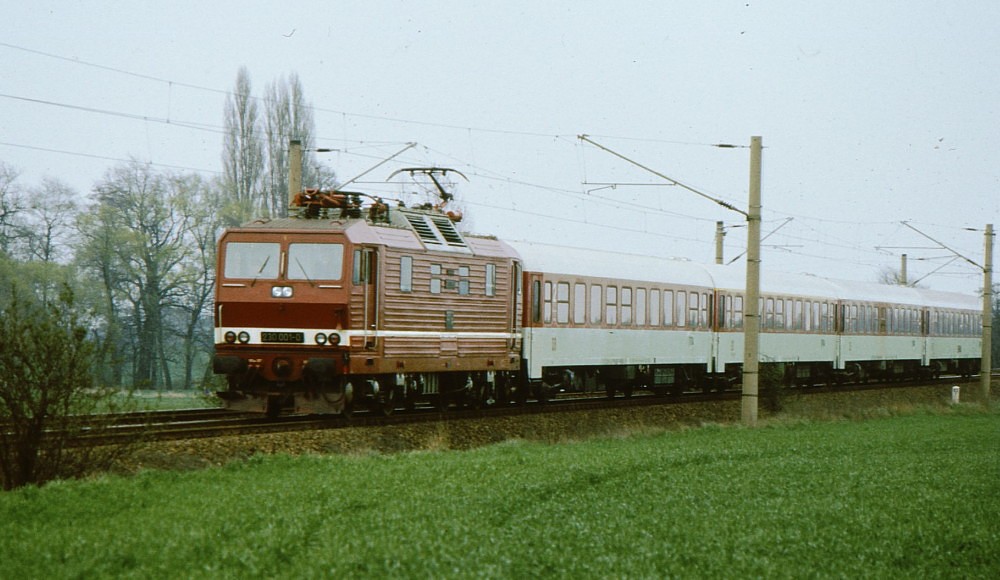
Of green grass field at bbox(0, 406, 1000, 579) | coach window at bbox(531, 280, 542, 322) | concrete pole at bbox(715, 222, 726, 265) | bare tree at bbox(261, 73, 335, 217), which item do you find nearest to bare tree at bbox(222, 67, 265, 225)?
bare tree at bbox(261, 73, 335, 217)

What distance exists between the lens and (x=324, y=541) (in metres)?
9.99

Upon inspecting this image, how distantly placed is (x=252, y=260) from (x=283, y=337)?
150 centimetres

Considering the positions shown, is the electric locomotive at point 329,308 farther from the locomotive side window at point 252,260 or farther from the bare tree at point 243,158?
the bare tree at point 243,158

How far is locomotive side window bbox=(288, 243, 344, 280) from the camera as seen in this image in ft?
64.1

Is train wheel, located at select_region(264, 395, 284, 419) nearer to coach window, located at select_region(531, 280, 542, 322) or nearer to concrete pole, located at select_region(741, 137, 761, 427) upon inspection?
coach window, located at select_region(531, 280, 542, 322)

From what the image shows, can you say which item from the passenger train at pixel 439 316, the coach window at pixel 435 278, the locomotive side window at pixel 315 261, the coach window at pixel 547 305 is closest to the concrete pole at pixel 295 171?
the passenger train at pixel 439 316

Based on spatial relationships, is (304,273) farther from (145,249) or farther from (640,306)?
(145,249)

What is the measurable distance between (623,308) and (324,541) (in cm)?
2034

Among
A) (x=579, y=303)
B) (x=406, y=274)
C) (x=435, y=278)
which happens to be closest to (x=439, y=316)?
(x=435, y=278)

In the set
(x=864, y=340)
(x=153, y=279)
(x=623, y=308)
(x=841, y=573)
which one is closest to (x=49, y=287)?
(x=153, y=279)

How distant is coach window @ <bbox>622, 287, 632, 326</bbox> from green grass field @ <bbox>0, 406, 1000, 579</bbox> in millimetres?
12516

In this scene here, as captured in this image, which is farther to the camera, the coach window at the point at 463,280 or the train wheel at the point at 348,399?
the coach window at the point at 463,280

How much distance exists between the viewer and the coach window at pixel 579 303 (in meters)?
27.6

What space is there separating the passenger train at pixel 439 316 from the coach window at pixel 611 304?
29 millimetres
